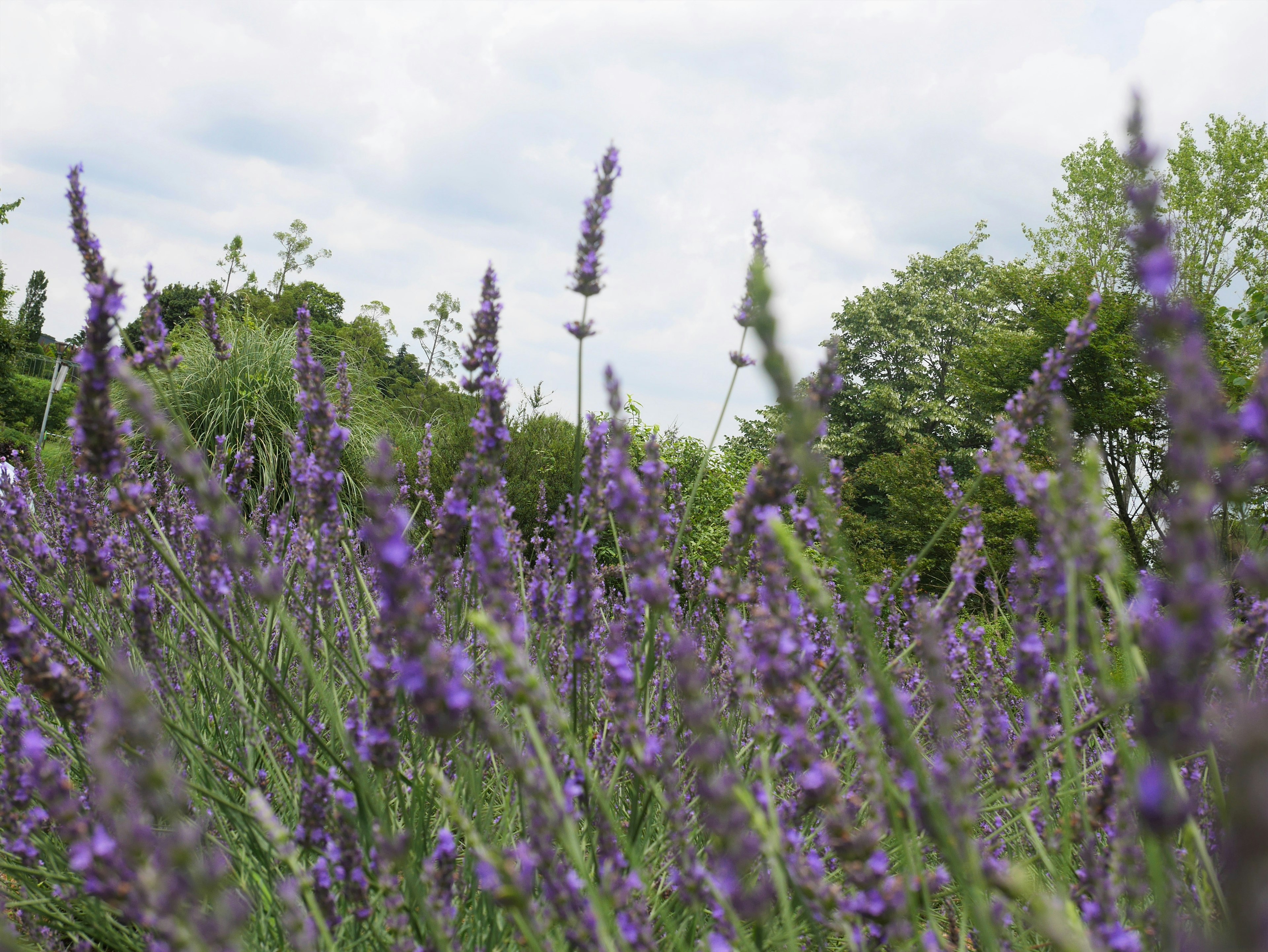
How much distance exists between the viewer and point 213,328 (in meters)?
2.79

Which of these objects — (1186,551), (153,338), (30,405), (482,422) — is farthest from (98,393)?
(30,405)

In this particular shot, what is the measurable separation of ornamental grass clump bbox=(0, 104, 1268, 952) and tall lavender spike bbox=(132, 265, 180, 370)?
219 millimetres

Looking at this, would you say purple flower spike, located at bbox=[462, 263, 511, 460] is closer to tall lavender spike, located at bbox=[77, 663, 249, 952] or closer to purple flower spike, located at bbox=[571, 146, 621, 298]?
purple flower spike, located at bbox=[571, 146, 621, 298]

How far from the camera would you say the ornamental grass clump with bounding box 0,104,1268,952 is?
80 centimetres

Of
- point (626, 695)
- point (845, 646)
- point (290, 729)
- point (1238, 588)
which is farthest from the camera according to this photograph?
point (1238, 588)

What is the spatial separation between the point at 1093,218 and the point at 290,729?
24.0 m

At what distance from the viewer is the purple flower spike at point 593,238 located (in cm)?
198

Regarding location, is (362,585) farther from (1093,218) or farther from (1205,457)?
(1093,218)

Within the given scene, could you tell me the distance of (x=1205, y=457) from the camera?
0.61m

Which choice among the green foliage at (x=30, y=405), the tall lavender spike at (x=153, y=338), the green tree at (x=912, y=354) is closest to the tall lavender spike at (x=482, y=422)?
the tall lavender spike at (x=153, y=338)

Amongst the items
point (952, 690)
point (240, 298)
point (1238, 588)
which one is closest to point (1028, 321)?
point (1238, 588)

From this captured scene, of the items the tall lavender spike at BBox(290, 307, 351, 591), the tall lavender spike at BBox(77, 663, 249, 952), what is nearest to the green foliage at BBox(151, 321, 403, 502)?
the tall lavender spike at BBox(290, 307, 351, 591)

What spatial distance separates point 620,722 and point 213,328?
94.4 inches

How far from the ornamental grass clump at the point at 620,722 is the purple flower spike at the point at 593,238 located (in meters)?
0.02
